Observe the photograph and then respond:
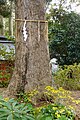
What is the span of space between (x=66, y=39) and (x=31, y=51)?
15.4ft

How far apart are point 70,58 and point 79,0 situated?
5.36 metres

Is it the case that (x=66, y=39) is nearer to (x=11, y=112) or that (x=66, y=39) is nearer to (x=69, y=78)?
(x=69, y=78)

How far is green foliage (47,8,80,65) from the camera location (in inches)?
346

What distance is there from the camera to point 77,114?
376 centimetres

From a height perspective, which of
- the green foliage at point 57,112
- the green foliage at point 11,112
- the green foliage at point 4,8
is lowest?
the green foliage at point 57,112

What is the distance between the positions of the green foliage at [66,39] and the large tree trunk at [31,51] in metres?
4.12

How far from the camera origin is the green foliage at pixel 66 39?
346 inches

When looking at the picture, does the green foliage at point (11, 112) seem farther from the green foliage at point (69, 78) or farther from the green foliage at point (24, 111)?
the green foliage at point (69, 78)

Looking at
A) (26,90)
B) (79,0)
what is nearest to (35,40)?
(26,90)

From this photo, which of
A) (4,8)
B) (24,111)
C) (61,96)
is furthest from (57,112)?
(4,8)

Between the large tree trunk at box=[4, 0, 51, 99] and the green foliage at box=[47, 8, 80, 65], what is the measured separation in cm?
412

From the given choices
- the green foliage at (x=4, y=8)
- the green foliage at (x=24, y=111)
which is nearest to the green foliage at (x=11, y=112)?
the green foliage at (x=24, y=111)

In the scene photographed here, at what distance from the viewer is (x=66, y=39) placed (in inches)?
352

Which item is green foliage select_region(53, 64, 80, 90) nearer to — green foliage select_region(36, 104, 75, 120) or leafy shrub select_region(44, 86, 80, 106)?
leafy shrub select_region(44, 86, 80, 106)
